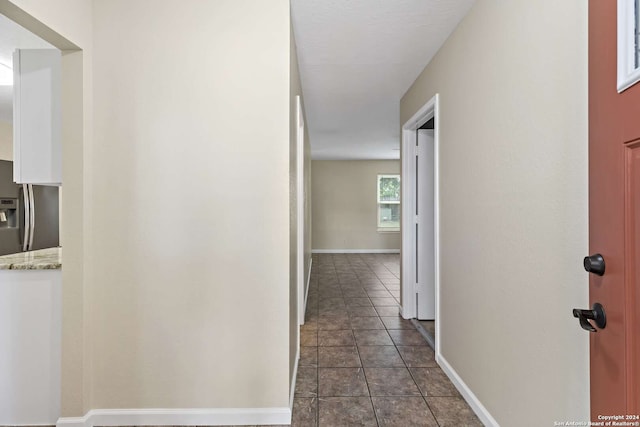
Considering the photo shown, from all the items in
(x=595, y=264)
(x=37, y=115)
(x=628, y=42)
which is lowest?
(x=595, y=264)

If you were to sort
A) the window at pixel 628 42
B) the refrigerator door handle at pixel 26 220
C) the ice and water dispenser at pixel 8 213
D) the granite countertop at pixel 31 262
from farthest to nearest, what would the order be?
the refrigerator door handle at pixel 26 220
the ice and water dispenser at pixel 8 213
the granite countertop at pixel 31 262
the window at pixel 628 42

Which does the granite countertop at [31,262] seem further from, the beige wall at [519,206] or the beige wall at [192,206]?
the beige wall at [519,206]

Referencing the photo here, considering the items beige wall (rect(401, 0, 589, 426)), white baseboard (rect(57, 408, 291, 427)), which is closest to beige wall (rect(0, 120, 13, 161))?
white baseboard (rect(57, 408, 291, 427))

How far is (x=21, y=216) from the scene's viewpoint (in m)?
4.14

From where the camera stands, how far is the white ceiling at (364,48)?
2.02 m

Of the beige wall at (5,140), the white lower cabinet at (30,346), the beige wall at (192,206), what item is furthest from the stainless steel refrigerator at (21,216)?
the beige wall at (192,206)

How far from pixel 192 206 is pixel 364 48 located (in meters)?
1.76

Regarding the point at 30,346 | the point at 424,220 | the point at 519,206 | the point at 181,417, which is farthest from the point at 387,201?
the point at 30,346

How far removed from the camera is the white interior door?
3.53m

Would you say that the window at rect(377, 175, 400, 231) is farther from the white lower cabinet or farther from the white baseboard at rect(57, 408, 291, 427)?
the white lower cabinet

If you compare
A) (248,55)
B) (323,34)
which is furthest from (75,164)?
(323,34)

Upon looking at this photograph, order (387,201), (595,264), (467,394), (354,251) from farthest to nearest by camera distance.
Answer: (387,201)
(354,251)
(467,394)
(595,264)

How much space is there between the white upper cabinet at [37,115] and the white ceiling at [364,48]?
148 cm

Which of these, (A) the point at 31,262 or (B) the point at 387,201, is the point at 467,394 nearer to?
(A) the point at 31,262
